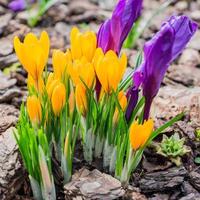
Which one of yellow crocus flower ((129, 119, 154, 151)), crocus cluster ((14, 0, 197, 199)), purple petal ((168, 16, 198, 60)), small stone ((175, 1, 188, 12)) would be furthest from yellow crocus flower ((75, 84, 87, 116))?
small stone ((175, 1, 188, 12))

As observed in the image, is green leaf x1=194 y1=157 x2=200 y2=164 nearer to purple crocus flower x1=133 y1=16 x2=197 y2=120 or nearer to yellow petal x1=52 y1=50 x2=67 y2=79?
purple crocus flower x1=133 y1=16 x2=197 y2=120

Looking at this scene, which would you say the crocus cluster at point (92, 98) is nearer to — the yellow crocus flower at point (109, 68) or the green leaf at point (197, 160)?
the yellow crocus flower at point (109, 68)

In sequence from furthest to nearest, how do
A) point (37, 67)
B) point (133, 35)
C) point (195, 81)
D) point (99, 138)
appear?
point (133, 35), point (195, 81), point (99, 138), point (37, 67)

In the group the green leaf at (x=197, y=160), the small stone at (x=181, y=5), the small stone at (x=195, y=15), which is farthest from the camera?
the small stone at (x=181, y=5)

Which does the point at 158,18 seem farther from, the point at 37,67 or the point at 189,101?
the point at 37,67

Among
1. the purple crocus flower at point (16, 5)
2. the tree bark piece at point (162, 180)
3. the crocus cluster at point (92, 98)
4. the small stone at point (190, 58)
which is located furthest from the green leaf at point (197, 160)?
the purple crocus flower at point (16, 5)

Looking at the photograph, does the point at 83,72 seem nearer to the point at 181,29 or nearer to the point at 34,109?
the point at 34,109

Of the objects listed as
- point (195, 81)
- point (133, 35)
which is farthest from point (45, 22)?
point (195, 81)
